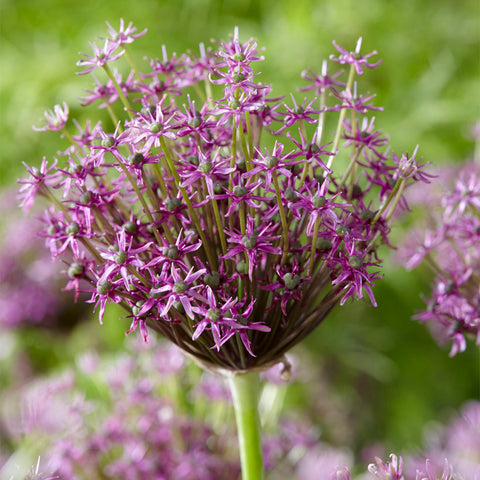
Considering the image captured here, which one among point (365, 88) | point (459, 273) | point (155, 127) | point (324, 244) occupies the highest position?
point (155, 127)

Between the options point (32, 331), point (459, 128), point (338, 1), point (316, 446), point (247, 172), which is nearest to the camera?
point (247, 172)

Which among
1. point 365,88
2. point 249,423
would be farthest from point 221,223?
point 365,88

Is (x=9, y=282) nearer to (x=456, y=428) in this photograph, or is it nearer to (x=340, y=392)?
(x=340, y=392)

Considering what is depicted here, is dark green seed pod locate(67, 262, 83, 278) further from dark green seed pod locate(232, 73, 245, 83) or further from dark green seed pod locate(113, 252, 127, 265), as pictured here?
dark green seed pod locate(232, 73, 245, 83)

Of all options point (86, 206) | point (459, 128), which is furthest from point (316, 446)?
point (459, 128)

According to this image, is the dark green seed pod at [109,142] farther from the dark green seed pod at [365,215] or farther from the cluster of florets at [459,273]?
the cluster of florets at [459,273]

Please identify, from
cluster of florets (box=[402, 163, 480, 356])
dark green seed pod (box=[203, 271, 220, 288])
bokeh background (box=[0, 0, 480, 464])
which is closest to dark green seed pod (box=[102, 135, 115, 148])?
dark green seed pod (box=[203, 271, 220, 288])

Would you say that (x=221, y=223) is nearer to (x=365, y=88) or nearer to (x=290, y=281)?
(x=290, y=281)
